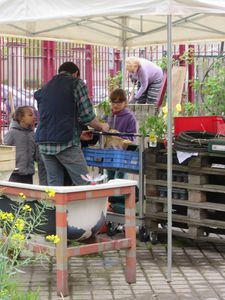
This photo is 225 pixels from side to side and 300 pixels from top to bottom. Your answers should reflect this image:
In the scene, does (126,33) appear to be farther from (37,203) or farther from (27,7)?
(37,203)

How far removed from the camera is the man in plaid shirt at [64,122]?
24.2 ft

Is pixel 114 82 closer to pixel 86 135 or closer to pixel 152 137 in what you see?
pixel 86 135

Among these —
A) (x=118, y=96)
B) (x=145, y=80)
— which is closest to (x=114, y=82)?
(x=145, y=80)

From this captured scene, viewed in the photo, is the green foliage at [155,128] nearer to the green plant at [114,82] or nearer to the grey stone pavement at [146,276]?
the grey stone pavement at [146,276]

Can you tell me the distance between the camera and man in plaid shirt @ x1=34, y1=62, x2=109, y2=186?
7.39 meters

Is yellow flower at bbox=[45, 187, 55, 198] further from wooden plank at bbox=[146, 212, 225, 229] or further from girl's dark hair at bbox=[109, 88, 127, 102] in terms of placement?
girl's dark hair at bbox=[109, 88, 127, 102]

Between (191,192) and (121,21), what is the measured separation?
3.68m

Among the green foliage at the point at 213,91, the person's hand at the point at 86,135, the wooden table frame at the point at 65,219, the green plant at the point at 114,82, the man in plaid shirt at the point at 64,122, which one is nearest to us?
the wooden table frame at the point at 65,219

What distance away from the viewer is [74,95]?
7.44 meters

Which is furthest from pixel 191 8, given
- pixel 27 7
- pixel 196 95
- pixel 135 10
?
pixel 196 95

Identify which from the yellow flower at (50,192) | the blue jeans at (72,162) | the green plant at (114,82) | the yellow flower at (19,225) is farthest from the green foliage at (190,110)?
the yellow flower at (19,225)

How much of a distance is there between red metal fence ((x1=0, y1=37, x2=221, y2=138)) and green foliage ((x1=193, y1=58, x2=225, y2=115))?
0.65m

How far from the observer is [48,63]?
46.8ft

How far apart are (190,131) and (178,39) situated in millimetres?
3241
